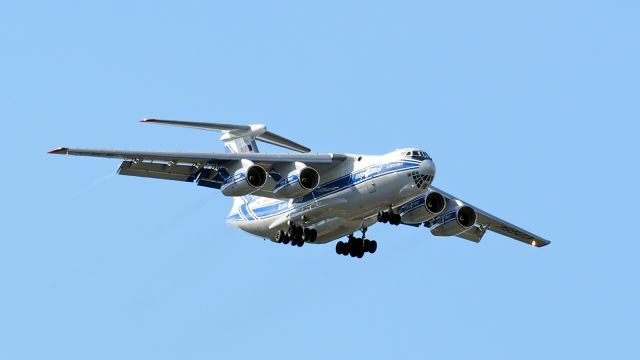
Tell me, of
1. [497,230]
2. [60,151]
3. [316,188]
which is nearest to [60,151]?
[60,151]

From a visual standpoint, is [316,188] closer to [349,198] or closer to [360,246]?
[349,198]

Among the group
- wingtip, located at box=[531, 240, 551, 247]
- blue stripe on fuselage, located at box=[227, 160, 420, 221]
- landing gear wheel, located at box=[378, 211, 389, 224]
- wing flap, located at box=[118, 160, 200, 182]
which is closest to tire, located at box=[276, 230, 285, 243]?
blue stripe on fuselage, located at box=[227, 160, 420, 221]

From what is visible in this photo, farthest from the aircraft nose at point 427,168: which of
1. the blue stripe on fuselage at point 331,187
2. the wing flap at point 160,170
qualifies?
the wing flap at point 160,170

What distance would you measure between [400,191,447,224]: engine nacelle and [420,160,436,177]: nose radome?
1.79 meters

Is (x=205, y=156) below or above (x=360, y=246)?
below

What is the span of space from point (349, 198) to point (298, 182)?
1.26m

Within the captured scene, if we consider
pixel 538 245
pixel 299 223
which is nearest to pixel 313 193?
pixel 299 223

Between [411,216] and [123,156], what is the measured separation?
6.76m

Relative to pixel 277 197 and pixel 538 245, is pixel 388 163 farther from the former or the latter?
pixel 538 245

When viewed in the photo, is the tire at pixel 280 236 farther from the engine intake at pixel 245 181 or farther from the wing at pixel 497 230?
the wing at pixel 497 230

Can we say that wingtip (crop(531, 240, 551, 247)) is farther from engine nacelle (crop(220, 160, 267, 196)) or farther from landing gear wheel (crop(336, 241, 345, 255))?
engine nacelle (crop(220, 160, 267, 196))

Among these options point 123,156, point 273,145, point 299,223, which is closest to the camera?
point 123,156

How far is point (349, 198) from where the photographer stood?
112ft

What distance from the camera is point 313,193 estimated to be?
34.7 m
